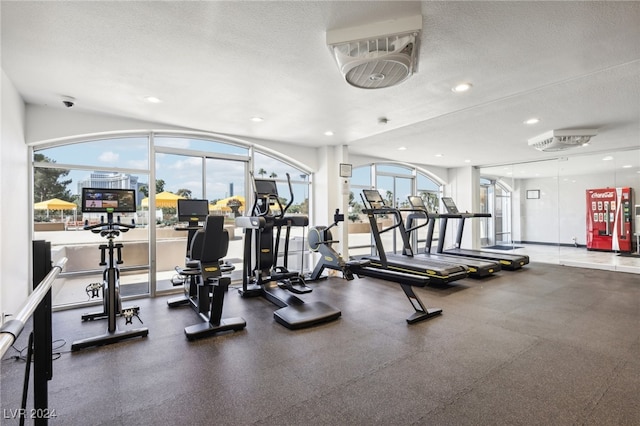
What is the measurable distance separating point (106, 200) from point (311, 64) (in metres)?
2.91

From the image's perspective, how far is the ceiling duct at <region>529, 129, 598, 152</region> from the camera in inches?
215

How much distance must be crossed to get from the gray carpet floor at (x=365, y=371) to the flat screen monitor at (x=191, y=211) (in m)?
1.34

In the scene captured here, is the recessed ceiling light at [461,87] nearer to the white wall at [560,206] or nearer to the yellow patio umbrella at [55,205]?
the yellow patio umbrella at [55,205]

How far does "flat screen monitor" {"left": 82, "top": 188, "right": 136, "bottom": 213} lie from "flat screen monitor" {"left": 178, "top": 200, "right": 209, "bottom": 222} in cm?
76

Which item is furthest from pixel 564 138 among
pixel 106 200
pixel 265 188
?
pixel 106 200

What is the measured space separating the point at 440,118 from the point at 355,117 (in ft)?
4.50

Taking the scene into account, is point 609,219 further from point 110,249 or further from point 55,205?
point 55,205

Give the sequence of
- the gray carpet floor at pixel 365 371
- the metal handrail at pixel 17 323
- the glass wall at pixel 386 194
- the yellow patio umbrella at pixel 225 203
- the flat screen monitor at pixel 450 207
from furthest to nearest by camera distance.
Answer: the glass wall at pixel 386 194 < the flat screen monitor at pixel 450 207 < the yellow patio umbrella at pixel 225 203 < the gray carpet floor at pixel 365 371 < the metal handrail at pixel 17 323

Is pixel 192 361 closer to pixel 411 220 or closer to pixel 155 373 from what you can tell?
pixel 155 373

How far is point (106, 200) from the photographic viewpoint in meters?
3.71

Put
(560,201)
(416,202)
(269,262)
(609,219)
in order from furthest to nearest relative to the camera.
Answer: (560,201), (609,219), (416,202), (269,262)

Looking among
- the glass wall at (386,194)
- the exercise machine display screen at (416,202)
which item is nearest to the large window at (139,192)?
the glass wall at (386,194)

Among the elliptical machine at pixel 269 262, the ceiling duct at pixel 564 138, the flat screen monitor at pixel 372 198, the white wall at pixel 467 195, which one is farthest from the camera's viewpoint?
the white wall at pixel 467 195

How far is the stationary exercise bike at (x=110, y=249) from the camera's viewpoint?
3.31 meters
